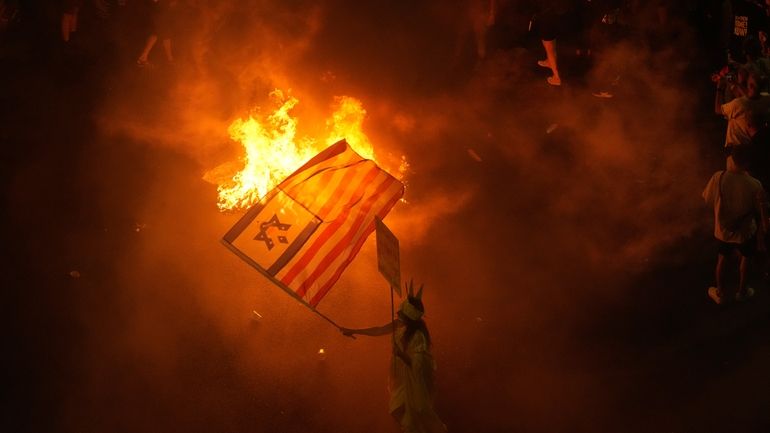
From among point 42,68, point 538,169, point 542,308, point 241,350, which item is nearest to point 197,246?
point 241,350

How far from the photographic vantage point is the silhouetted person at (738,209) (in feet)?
21.6

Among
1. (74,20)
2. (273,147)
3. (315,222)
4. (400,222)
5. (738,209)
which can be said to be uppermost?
(74,20)

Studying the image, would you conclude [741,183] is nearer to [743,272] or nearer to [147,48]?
[743,272]

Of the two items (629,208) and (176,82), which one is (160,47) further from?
(629,208)

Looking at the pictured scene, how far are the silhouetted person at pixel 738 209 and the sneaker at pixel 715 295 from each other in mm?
265

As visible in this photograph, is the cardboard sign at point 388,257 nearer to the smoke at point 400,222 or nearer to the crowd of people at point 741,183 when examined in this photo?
the smoke at point 400,222

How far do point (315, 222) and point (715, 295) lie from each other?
15.2 feet

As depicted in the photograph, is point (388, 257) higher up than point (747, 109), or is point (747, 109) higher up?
point (747, 109)

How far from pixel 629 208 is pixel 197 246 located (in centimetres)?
535

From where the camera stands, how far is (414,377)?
194 inches

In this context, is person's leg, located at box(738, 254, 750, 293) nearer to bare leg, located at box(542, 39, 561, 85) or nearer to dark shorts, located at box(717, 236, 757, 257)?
dark shorts, located at box(717, 236, 757, 257)

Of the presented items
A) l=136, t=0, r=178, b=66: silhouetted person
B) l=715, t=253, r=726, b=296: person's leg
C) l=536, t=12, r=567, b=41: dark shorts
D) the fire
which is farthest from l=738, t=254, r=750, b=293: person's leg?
l=136, t=0, r=178, b=66: silhouetted person

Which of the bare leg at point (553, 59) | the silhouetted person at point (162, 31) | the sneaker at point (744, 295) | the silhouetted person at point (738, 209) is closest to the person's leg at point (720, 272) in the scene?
the silhouetted person at point (738, 209)

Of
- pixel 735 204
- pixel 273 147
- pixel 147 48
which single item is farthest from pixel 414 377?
pixel 147 48
